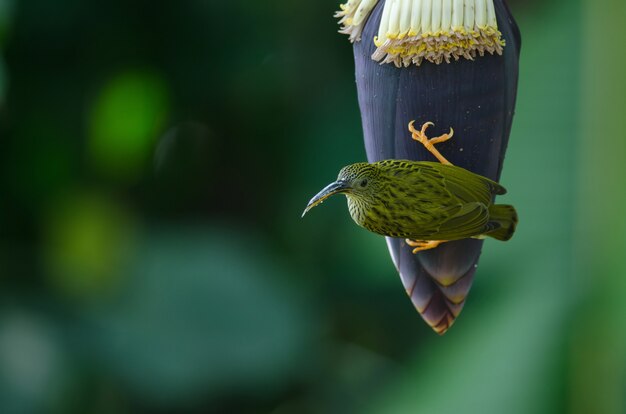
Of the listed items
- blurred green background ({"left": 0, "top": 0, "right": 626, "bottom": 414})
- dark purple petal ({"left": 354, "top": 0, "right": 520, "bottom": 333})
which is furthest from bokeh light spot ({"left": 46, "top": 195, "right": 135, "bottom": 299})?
dark purple petal ({"left": 354, "top": 0, "right": 520, "bottom": 333})

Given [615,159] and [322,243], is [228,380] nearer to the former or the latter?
[322,243]

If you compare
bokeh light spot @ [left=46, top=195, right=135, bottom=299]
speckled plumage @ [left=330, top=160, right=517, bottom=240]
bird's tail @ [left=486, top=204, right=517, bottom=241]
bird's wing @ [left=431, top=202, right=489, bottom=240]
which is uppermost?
speckled plumage @ [left=330, top=160, right=517, bottom=240]

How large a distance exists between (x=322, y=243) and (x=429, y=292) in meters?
1.31

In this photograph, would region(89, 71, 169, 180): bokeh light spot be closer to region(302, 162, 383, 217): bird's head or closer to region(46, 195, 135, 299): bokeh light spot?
region(46, 195, 135, 299): bokeh light spot

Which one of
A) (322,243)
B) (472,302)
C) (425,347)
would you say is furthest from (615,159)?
(322,243)

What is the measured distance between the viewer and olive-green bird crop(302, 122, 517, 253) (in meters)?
0.76

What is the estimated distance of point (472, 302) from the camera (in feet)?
5.93

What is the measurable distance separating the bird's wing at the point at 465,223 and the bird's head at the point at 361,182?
0.06 metres

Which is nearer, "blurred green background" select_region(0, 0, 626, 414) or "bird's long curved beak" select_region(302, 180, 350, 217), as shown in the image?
"bird's long curved beak" select_region(302, 180, 350, 217)

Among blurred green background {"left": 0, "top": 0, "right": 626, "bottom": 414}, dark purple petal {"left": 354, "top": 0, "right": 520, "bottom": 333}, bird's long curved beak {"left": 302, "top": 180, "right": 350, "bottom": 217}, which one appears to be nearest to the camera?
bird's long curved beak {"left": 302, "top": 180, "right": 350, "bottom": 217}

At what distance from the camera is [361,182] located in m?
0.75

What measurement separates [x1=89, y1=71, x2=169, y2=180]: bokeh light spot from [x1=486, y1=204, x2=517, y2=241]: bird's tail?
134 cm

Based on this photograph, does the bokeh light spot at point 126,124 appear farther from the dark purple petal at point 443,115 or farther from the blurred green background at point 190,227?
the dark purple petal at point 443,115

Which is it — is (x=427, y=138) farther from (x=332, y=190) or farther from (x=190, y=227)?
(x=190, y=227)
